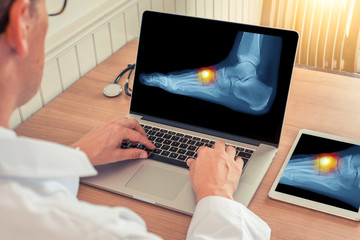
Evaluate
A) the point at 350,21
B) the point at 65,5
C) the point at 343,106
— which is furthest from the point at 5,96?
the point at 350,21

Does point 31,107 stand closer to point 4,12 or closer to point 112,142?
point 112,142

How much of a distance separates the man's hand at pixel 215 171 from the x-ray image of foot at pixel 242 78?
0.13m

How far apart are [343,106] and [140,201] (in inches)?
25.2

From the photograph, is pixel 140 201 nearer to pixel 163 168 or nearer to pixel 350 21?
pixel 163 168

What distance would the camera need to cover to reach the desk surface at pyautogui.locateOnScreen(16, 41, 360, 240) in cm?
90

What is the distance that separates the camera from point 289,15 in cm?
255

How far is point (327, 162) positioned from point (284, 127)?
0.19 m

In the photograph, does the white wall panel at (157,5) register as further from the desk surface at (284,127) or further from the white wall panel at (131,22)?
the desk surface at (284,127)

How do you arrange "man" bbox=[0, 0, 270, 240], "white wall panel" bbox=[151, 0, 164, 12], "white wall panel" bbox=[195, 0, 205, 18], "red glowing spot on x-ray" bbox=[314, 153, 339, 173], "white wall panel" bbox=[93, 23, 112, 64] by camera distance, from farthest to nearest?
1. "white wall panel" bbox=[195, 0, 205, 18]
2. "white wall panel" bbox=[151, 0, 164, 12]
3. "white wall panel" bbox=[93, 23, 112, 64]
4. "red glowing spot on x-ray" bbox=[314, 153, 339, 173]
5. "man" bbox=[0, 0, 270, 240]

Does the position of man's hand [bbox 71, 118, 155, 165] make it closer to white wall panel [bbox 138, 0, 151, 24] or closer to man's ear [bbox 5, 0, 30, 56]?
man's ear [bbox 5, 0, 30, 56]

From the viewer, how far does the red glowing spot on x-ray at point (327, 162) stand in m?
1.01

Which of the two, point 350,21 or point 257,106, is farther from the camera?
point 350,21

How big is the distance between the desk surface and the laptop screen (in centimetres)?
11

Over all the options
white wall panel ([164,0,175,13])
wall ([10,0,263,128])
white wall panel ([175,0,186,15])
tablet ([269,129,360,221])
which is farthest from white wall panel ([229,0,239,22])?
tablet ([269,129,360,221])
